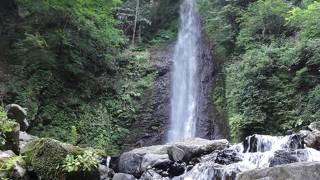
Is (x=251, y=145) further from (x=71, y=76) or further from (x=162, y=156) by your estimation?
(x=71, y=76)

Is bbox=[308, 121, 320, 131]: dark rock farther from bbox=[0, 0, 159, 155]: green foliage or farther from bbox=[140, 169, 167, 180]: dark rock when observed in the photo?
bbox=[0, 0, 159, 155]: green foliage

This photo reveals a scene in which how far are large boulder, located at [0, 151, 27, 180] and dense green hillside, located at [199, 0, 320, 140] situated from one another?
8.99m

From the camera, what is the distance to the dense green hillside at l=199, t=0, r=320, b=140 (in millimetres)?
15102

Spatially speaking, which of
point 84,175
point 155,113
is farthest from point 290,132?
point 84,175

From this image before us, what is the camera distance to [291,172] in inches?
178

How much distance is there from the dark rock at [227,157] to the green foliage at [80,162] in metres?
3.54

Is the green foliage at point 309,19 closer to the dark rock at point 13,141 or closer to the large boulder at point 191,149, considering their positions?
the large boulder at point 191,149

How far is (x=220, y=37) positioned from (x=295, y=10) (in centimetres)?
551

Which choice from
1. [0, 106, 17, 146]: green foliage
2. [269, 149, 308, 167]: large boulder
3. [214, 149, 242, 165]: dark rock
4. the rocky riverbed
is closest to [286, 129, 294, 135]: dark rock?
the rocky riverbed

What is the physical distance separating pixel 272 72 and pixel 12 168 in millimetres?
11333

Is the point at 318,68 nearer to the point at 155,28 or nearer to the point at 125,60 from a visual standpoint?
the point at 125,60

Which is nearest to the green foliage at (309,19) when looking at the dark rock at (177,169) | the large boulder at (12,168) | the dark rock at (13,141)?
the dark rock at (177,169)

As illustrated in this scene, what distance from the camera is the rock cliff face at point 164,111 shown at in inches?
727

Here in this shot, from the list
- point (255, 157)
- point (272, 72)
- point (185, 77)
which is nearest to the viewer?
point (255, 157)
